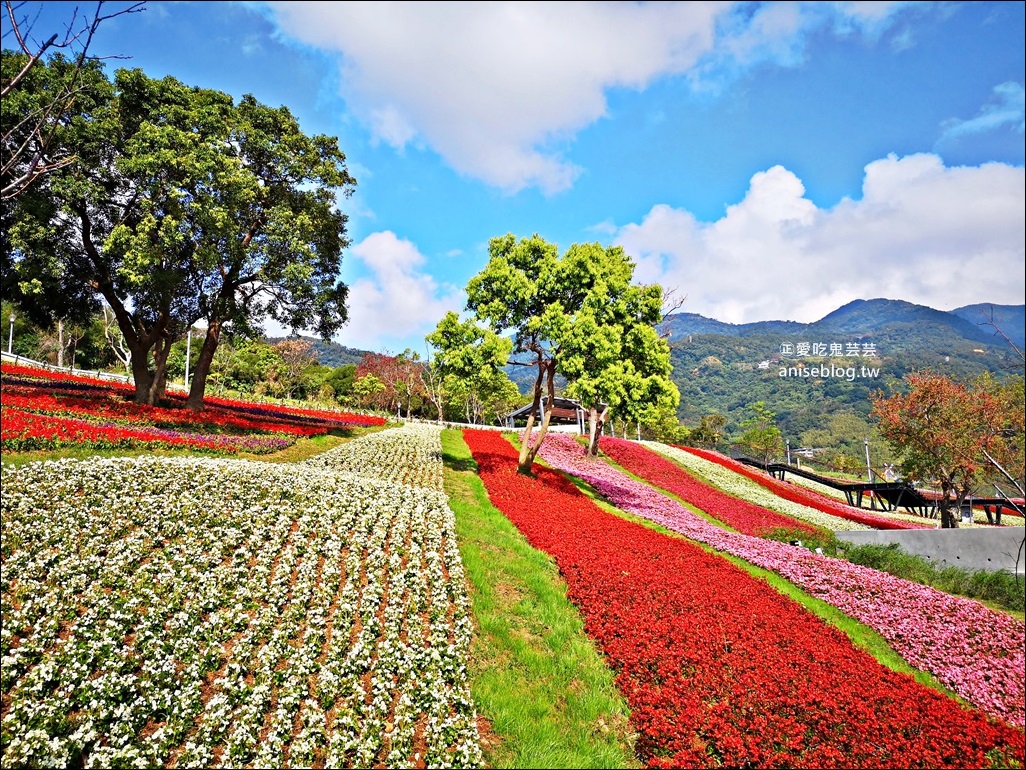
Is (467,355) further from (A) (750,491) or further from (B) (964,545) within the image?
(A) (750,491)

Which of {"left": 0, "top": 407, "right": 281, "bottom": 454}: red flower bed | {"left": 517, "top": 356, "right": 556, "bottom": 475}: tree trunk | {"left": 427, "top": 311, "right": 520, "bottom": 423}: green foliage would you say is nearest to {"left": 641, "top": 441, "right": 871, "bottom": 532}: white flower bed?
{"left": 517, "top": 356, "right": 556, "bottom": 475}: tree trunk

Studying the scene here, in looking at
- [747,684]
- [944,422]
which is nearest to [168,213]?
[747,684]

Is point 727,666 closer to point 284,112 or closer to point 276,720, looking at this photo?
point 276,720

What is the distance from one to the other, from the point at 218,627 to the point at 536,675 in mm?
4963

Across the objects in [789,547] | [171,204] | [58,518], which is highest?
[171,204]

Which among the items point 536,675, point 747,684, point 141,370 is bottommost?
point 536,675

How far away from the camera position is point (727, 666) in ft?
27.5

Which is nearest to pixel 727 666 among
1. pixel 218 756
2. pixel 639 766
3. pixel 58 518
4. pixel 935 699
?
pixel 639 766

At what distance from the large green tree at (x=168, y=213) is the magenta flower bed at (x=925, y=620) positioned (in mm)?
22462

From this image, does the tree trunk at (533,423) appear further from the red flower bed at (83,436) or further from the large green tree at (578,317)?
the red flower bed at (83,436)

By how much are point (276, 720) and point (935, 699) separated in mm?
10869

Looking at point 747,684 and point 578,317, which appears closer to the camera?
point 747,684

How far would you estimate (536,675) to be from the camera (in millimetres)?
8039

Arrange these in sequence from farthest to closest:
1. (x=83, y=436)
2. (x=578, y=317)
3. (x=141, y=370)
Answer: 1. (x=141, y=370)
2. (x=578, y=317)
3. (x=83, y=436)
